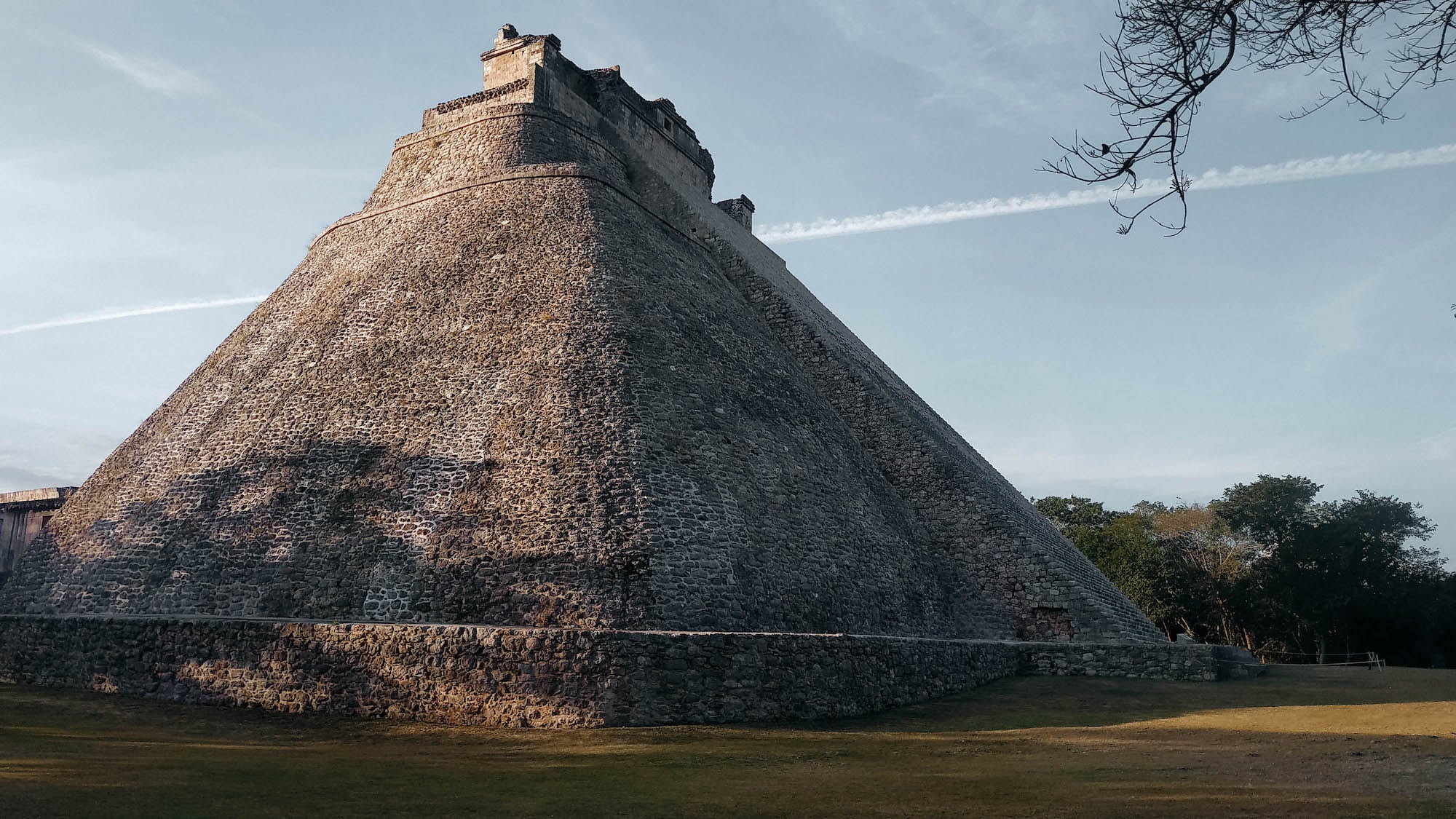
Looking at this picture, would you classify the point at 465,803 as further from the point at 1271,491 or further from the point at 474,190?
the point at 1271,491

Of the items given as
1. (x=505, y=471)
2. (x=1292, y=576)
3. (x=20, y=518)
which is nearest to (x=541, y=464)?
(x=505, y=471)

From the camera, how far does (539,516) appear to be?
12414mm

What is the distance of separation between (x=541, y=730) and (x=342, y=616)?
159 inches

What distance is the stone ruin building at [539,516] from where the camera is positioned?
10695mm

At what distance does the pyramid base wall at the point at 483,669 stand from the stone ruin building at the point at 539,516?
0.03 meters

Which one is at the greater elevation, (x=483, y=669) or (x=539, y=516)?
(x=539, y=516)

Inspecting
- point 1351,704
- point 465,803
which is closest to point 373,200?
point 465,803

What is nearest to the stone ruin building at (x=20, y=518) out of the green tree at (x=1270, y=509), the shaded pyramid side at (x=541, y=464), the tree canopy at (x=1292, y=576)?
the shaded pyramid side at (x=541, y=464)

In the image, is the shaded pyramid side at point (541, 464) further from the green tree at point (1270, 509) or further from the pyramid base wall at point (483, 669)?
the green tree at point (1270, 509)

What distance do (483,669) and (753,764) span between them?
3365 millimetres

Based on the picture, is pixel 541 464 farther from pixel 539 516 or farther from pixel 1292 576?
pixel 1292 576

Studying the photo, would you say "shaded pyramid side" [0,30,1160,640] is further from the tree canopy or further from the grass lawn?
the tree canopy

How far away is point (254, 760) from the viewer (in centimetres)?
795

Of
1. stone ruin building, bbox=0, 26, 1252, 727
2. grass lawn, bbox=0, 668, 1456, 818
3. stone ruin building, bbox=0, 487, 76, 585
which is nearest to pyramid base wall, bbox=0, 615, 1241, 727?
stone ruin building, bbox=0, 26, 1252, 727
